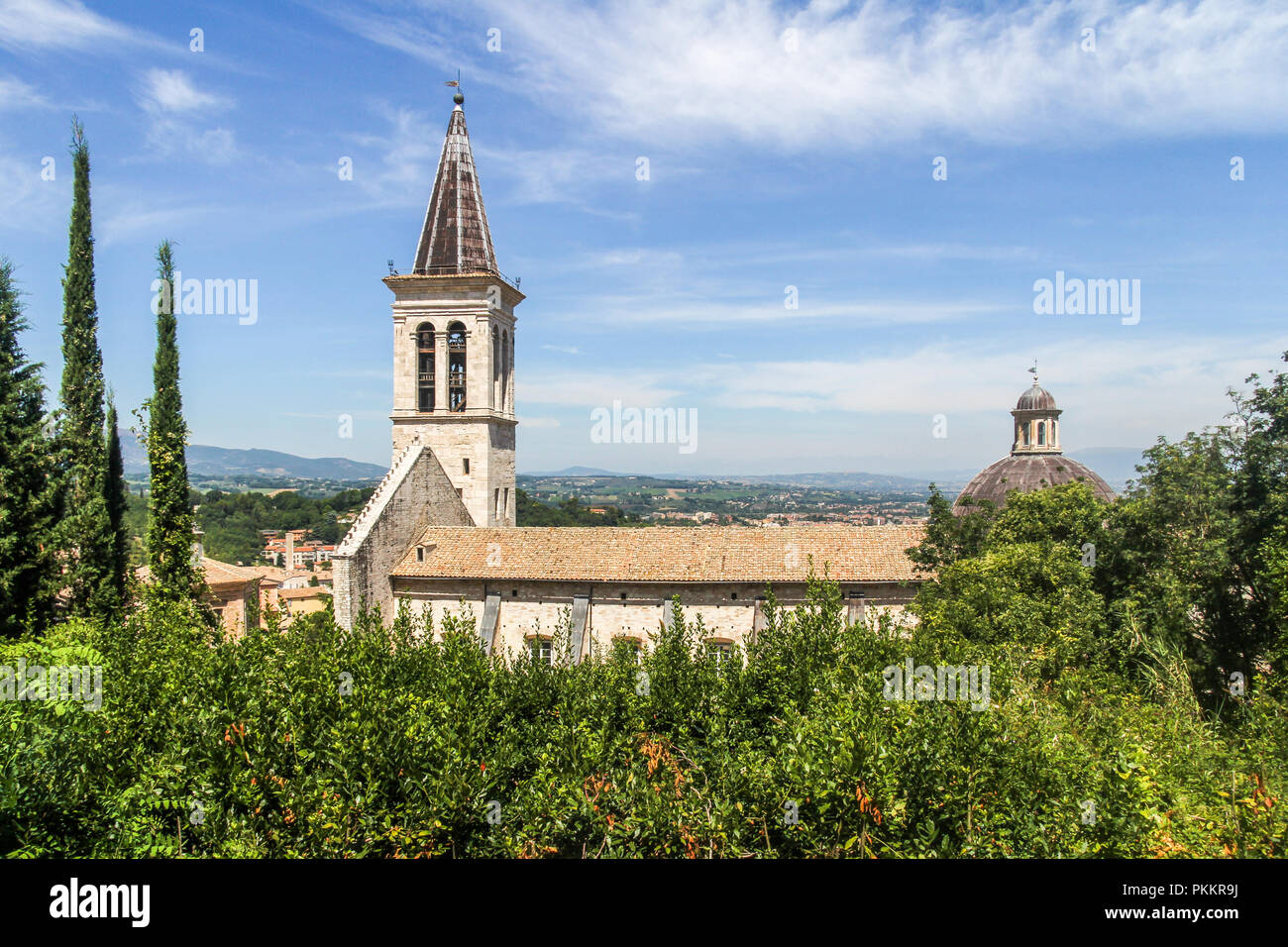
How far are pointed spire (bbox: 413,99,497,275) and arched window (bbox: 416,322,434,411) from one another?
2.58 m

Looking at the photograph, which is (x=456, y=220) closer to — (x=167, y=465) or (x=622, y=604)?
(x=167, y=465)

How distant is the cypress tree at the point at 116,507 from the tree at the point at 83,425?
11.3 inches

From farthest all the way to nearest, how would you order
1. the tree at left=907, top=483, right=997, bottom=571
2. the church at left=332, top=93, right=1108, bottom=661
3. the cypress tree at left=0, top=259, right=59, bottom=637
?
the church at left=332, top=93, right=1108, bottom=661, the tree at left=907, top=483, right=997, bottom=571, the cypress tree at left=0, top=259, right=59, bottom=637

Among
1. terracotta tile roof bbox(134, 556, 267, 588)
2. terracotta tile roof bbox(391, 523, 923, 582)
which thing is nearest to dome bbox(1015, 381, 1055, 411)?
terracotta tile roof bbox(391, 523, 923, 582)

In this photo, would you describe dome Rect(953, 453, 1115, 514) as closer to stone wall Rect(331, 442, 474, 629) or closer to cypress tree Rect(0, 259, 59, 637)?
stone wall Rect(331, 442, 474, 629)

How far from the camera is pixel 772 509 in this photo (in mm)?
104875

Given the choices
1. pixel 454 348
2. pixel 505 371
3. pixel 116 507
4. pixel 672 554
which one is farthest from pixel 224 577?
pixel 672 554

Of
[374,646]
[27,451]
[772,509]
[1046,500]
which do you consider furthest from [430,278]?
[772,509]

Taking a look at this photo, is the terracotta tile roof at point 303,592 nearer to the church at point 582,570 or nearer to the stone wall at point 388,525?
the stone wall at point 388,525

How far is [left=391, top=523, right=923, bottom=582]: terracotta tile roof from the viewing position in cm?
2334

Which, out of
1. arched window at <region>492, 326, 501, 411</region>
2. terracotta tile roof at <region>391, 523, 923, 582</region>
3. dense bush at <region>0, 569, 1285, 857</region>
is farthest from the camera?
arched window at <region>492, 326, 501, 411</region>

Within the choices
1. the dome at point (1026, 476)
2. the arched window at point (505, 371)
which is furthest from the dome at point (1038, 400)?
the arched window at point (505, 371)
